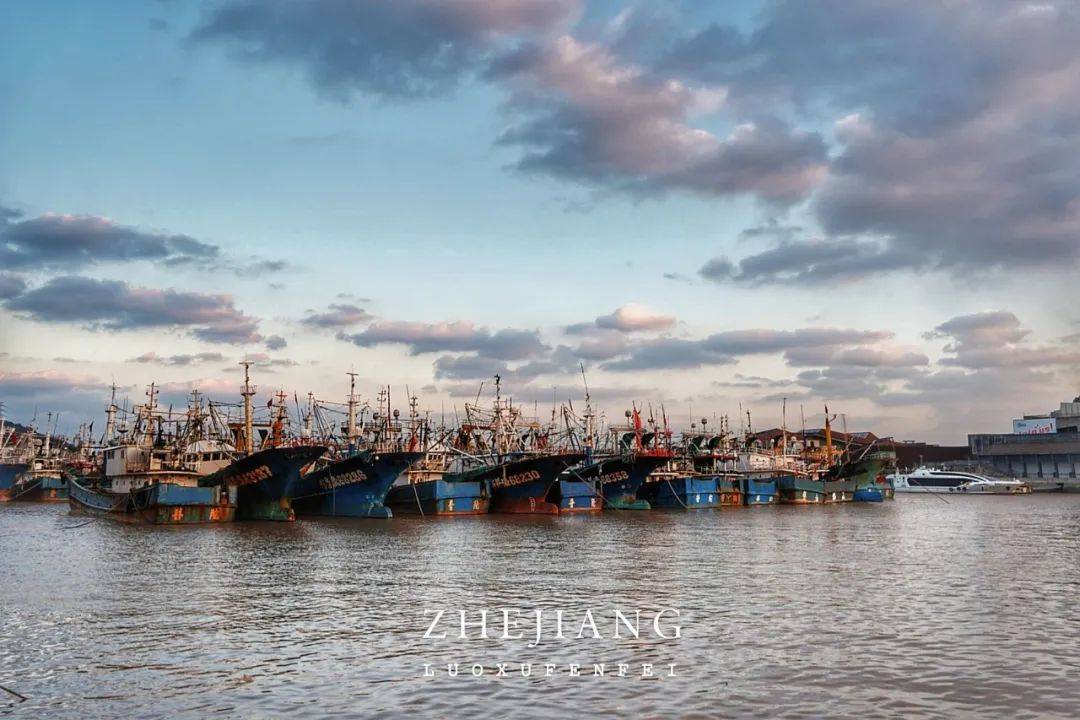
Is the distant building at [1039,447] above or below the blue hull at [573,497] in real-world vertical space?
above

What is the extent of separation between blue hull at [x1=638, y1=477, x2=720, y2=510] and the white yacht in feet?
241

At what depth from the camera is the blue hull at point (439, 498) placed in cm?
6353

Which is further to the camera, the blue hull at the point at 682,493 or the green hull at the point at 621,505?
the blue hull at the point at 682,493

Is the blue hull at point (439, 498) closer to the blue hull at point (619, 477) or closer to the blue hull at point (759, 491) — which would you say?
the blue hull at point (619, 477)

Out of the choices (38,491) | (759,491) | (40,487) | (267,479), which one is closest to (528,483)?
(267,479)

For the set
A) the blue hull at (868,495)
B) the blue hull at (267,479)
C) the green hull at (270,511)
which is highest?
the blue hull at (267,479)

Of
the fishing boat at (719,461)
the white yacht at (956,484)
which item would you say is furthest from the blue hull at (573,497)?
the white yacht at (956,484)

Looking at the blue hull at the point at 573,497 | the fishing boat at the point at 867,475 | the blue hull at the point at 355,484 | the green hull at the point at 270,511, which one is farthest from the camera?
the fishing boat at the point at 867,475

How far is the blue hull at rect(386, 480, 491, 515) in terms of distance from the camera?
63531 millimetres

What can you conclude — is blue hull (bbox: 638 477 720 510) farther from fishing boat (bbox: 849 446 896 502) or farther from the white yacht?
the white yacht

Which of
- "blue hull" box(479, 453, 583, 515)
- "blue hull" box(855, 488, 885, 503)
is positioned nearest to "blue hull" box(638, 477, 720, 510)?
"blue hull" box(479, 453, 583, 515)

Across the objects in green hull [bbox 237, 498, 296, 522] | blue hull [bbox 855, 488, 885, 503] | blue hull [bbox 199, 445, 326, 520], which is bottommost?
blue hull [bbox 855, 488, 885, 503]

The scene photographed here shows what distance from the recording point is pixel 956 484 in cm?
14300

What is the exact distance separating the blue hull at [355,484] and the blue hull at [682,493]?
27.2m
